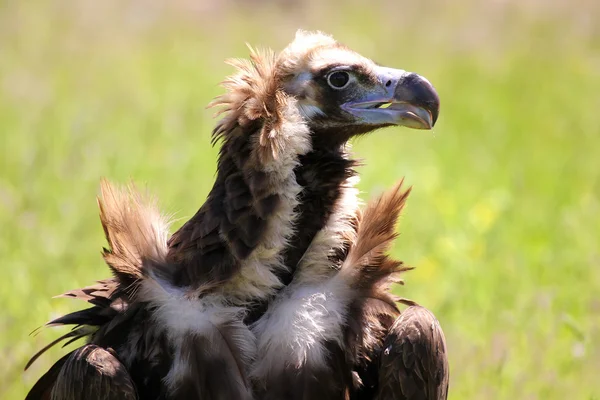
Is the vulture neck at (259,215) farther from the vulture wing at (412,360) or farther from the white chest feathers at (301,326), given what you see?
the vulture wing at (412,360)

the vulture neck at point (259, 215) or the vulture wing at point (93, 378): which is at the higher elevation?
the vulture neck at point (259, 215)

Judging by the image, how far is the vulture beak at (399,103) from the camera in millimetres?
4422

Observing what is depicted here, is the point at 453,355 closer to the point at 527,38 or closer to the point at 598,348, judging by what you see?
the point at 598,348

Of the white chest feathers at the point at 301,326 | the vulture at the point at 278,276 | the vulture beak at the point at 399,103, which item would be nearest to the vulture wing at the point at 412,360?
the vulture at the point at 278,276

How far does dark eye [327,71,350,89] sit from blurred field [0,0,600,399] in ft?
4.22

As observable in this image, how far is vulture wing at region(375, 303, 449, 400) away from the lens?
413 centimetres

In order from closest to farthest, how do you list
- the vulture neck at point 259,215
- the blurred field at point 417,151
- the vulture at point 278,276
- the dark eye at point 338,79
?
the vulture at point 278,276 → the vulture neck at point 259,215 → the dark eye at point 338,79 → the blurred field at point 417,151

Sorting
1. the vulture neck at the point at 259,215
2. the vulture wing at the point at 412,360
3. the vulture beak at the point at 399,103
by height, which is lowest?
the vulture wing at the point at 412,360

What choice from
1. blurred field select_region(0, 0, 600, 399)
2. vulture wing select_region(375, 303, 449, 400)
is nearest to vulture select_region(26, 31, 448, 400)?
vulture wing select_region(375, 303, 449, 400)

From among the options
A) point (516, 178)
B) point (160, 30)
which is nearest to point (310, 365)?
point (516, 178)

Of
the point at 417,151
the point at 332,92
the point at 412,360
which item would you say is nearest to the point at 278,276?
the point at 412,360

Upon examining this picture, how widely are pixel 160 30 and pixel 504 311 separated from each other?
27.5 ft

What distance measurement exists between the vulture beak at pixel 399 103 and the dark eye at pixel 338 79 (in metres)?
0.09

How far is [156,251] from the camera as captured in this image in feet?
15.0
